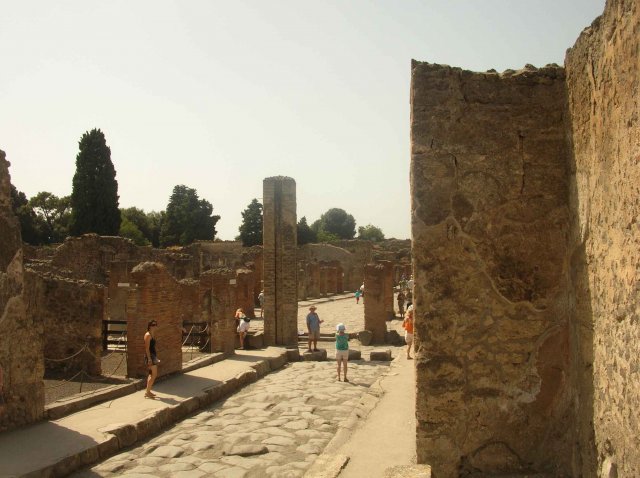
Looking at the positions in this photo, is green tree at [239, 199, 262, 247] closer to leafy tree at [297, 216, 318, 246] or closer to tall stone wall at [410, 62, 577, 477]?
leafy tree at [297, 216, 318, 246]

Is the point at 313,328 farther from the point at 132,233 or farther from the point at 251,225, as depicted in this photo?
the point at 251,225

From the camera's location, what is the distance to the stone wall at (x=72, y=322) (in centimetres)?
1035

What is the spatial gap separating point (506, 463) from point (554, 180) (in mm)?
1534

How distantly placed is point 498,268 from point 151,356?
708 centimetres

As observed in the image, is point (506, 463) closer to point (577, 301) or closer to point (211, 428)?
point (577, 301)

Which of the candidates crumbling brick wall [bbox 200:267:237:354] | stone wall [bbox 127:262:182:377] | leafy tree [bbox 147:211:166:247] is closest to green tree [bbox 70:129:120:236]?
leafy tree [bbox 147:211:166:247]

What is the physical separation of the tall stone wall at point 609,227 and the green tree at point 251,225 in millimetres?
60662

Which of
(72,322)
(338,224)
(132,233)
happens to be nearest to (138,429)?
(72,322)

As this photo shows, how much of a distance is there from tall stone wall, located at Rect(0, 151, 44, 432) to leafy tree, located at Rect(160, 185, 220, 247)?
52.4 m

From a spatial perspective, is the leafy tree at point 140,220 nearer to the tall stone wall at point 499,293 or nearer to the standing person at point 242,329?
the standing person at point 242,329

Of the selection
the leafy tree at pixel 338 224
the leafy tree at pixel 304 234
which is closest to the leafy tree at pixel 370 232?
the leafy tree at pixel 338 224

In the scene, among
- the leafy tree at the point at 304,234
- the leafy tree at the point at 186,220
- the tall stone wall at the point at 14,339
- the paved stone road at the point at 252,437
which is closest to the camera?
the paved stone road at the point at 252,437

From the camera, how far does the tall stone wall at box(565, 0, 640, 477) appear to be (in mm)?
2154

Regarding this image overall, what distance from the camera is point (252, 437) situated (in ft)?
23.5
